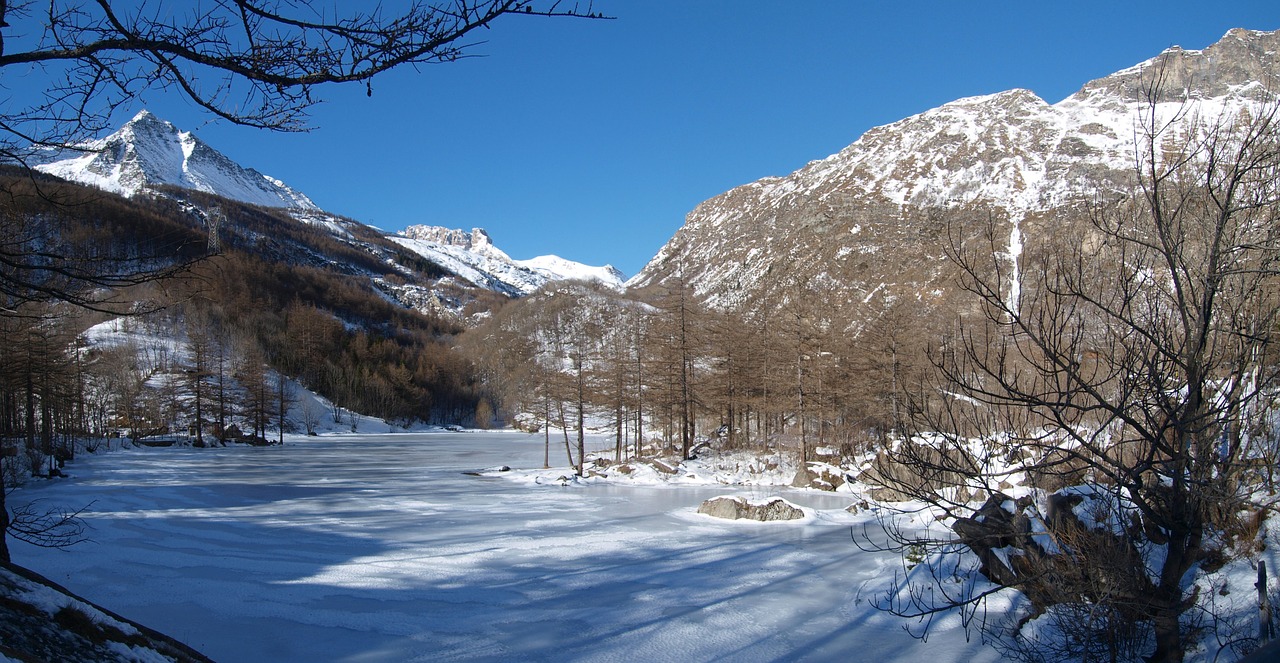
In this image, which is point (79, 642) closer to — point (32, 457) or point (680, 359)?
point (32, 457)

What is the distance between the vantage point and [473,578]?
1143 cm

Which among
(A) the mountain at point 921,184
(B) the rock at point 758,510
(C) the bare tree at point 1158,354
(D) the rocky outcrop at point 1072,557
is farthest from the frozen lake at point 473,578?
(A) the mountain at point 921,184

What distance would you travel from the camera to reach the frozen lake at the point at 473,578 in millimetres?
8273

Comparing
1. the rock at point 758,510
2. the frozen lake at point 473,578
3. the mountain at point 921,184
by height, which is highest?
the mountain at point 921,184

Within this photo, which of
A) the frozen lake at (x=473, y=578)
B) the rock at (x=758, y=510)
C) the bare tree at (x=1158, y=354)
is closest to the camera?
the bare tree at (x=1158, y=354)

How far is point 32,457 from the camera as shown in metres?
24.3

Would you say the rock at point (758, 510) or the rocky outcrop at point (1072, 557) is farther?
the rock at point (758, 510)

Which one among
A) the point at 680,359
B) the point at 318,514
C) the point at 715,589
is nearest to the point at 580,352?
the point at 680,359

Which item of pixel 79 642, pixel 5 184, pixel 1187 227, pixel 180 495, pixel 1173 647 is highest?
pixel 5 184

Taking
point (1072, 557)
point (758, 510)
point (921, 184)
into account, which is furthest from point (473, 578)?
point (921, 184)

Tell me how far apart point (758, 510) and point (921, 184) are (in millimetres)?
135420

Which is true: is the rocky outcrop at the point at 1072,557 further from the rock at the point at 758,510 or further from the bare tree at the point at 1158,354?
the rock at the point at 758,510

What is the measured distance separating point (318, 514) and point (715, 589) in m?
13.1

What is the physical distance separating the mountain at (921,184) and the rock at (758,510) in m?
71.9
